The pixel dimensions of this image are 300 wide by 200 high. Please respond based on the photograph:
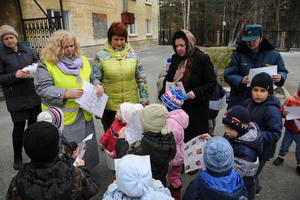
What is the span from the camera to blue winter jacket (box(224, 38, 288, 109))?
109 inches

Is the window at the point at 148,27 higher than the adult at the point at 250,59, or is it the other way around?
the window at the point at 148,27

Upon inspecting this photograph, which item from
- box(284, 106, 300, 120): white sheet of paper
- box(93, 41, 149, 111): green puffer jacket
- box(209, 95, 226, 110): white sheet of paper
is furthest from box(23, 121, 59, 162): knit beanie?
box(209, 95, 226, 110): white sheet of paper

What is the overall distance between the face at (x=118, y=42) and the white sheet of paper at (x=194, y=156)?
4.59 feet

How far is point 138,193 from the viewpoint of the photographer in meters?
1.31

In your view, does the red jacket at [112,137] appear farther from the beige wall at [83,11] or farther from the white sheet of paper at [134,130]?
the beige wall at [83,11]

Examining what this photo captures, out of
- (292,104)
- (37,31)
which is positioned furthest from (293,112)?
(37,31)

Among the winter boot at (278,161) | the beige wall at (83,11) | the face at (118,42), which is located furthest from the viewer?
the beige wall at (83,11)

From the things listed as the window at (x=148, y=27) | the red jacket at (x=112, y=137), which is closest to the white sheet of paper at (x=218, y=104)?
the red jacket at (x=112, y=137)

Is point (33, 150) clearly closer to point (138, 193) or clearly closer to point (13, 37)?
point (138, 193)

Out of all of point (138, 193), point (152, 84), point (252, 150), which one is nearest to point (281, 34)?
point (152, 84)

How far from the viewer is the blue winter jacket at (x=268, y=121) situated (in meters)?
2.24

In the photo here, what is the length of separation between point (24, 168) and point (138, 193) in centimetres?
70

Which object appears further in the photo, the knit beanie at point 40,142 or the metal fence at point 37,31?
the metal fence at point 37,31

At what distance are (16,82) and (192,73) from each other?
2220 mm
